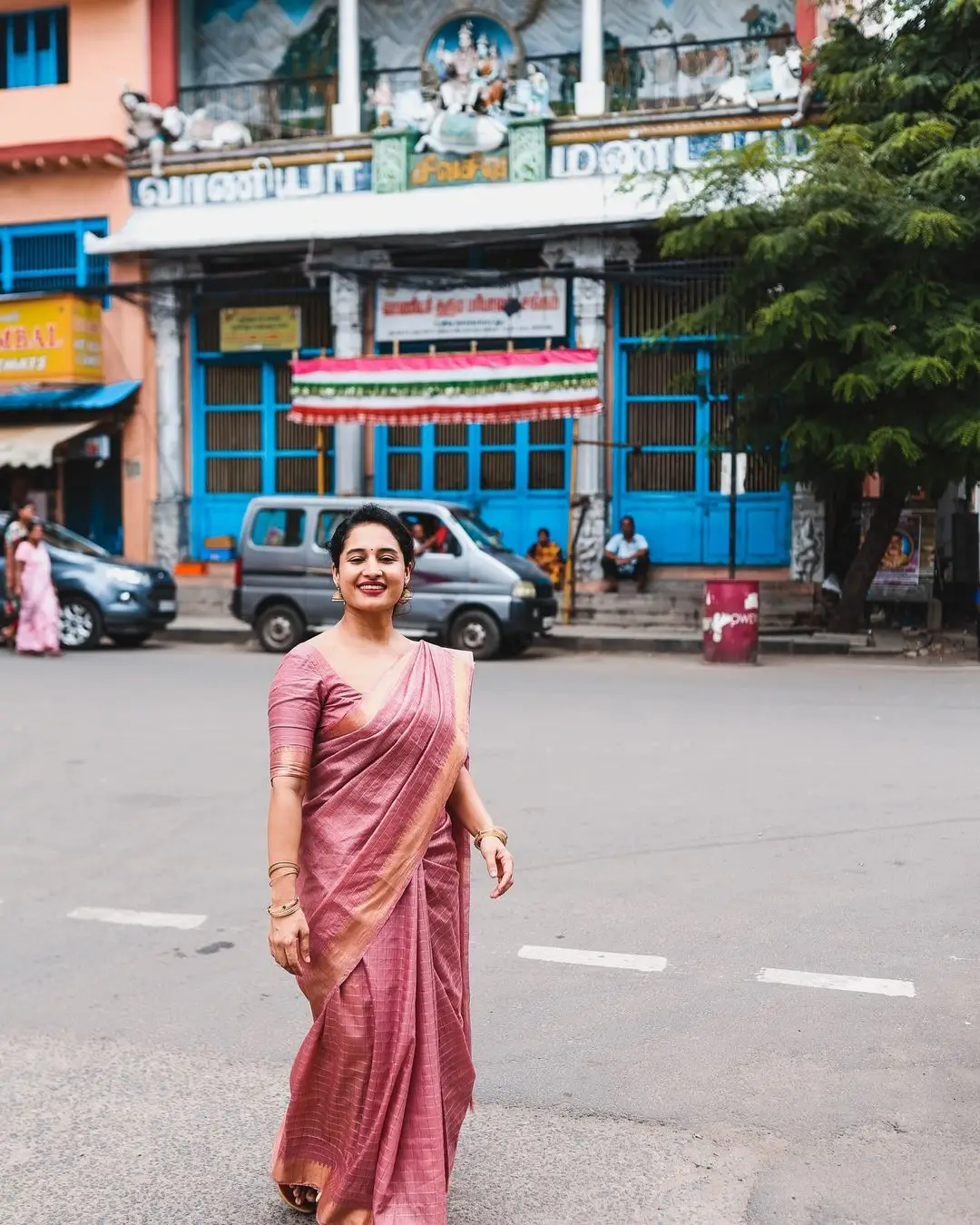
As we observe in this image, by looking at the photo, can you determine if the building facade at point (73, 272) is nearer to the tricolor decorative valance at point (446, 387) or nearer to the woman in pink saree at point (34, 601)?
the tricolor decorative valance at point (446, 387)

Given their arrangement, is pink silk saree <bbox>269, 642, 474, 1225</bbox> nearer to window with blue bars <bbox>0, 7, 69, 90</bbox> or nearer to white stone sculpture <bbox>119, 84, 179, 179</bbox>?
white stone sculpture <bbox>119, 84, 179, 179</bbox>

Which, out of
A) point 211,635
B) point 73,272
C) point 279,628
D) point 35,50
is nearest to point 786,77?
point 279,628

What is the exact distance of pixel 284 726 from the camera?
9.93ft

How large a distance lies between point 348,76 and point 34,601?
9726mm

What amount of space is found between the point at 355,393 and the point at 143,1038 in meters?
16.0

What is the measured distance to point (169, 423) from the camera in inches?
869

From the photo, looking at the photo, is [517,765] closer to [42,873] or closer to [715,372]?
[42,873]

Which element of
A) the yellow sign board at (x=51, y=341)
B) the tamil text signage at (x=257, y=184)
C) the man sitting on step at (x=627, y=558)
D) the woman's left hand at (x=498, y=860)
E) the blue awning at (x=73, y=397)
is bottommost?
the man sitting on step at (x=627, y=558)

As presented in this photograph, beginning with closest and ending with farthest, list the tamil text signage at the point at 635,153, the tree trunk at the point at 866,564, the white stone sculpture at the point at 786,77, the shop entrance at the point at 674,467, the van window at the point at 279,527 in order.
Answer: the van window at the point at 279,527 → the tree trunk at the point at 866,564 → the white stone sculpture at the point at 786,77 → the tamil text signage at the point at 635,153 → the shop entrance at the point at 674,467

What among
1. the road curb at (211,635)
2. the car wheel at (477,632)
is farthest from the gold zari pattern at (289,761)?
the road curb at (211,635)

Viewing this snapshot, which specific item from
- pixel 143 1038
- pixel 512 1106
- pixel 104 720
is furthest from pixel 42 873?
pixel 104 720

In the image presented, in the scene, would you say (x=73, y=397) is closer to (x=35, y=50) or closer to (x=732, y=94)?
(x=35, y=50)

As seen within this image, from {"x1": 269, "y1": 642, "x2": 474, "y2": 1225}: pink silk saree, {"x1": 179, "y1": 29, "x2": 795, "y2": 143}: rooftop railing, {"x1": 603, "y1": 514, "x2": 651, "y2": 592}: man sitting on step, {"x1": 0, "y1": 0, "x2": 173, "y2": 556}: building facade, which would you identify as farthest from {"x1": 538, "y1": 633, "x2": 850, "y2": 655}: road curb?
{"x1": 269, "y1": 642, "x2": 474, "y2": 1225}: pink silk saree

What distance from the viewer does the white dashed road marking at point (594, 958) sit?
5.00 metres
